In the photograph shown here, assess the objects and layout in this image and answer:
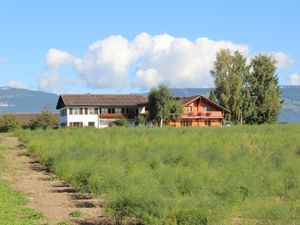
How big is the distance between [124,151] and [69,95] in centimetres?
6542

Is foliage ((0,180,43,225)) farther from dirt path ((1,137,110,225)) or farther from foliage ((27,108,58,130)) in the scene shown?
foliage ((27,108,58,130))

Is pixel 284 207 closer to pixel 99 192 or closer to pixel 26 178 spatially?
pixel 99 192

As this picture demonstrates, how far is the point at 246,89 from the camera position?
86.4m

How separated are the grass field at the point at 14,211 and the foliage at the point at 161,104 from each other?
61.7 m

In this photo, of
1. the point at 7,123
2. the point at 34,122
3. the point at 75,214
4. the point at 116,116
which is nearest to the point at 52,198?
the point at 75,214

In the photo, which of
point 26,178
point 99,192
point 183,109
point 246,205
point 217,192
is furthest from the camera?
point 183,109

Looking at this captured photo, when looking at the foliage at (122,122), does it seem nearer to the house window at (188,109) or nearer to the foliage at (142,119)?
the foliage at (142,119)

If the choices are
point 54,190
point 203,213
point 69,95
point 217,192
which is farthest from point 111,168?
point 69,95

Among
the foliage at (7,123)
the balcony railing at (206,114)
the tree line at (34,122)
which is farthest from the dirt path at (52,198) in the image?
the balcony railing at (206,114)

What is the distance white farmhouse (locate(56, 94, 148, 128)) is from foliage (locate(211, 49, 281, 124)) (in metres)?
13.1

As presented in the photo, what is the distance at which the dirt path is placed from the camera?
13.8 metres

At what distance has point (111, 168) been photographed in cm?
1731

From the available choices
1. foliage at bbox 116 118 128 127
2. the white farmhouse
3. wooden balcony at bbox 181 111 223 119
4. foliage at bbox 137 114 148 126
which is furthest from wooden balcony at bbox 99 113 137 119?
wooden balcony at bbox 181 111 223 119

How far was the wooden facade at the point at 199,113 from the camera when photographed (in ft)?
275
